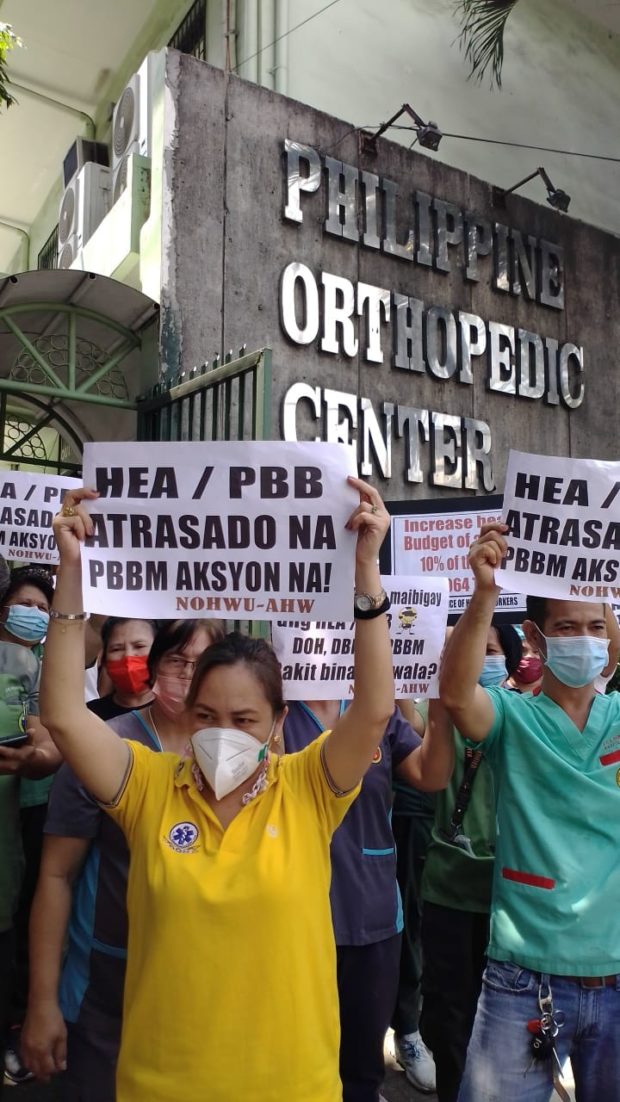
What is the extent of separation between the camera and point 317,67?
8562 mm

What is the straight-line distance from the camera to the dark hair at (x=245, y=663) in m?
2.02

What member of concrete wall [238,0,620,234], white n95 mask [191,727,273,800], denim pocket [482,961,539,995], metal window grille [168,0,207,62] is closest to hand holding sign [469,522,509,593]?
white n95 mask [191,727,273,800]

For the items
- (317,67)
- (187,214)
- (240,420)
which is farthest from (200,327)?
(317,67)

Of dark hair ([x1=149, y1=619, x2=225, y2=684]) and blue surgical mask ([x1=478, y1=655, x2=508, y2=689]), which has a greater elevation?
dark hair ([x1=149, y1=619, x2=225, y2=684])

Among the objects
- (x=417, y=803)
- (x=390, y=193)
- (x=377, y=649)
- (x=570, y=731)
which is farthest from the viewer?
(x=390, y=193)

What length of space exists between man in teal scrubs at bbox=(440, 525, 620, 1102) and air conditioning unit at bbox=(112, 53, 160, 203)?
20.0ft

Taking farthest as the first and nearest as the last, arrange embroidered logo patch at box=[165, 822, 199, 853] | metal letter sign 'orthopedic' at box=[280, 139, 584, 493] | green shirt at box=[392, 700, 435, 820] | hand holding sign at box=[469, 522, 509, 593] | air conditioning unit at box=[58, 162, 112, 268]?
air conditioning unit at box=[58, 162, 112, 268], metal letter sign 'orthopedic' at box=[280, 139, 584, 493], green shirt at box=[392, 700, 435, 820], hand holding sign at box=[469, 522, 509, 593], embroidered logo patch at box=[165, 822, 199, 853]

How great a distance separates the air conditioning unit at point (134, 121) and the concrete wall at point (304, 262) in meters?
0.22

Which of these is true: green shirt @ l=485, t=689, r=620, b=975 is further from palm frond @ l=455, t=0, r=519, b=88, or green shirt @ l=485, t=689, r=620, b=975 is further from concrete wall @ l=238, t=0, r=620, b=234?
palm frond @ l=455, t=0, r=519, b=88

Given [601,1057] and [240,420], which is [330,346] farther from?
[601,1057]

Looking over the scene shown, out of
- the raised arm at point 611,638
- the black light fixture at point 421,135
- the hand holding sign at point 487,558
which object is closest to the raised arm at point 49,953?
the hand holding sign at point 487,558

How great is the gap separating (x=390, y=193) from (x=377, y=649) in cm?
728

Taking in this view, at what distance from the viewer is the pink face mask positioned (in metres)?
2.52

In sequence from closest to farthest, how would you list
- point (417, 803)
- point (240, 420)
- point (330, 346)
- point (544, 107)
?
1. point (417, 803)
2. point (240, 420)
3. point (330, 346)
4. point (544, 107)
